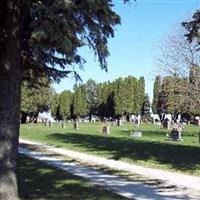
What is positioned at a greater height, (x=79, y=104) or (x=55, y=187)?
(x=79, y=104)

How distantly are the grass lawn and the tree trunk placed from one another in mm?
2073

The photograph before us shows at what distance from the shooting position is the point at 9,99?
905cm

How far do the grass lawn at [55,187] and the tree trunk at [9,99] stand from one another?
6.80 ft

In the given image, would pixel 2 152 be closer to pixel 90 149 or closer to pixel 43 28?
pixel 43 28

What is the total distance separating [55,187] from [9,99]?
14.2 ft

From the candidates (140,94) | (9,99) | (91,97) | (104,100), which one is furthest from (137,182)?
(91,97)

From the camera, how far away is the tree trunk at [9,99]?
29.7 feet

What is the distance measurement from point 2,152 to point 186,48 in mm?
39405

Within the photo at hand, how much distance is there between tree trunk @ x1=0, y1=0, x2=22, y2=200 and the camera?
9055mm

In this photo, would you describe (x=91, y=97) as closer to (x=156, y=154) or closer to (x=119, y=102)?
(x=119, y=102)

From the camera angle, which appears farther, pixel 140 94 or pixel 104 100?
pixel 104 100

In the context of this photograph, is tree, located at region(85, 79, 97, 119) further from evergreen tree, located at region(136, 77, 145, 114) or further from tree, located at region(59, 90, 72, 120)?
evergreen tree, located at region(136, 77, 145, 114)

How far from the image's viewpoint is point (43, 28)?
814 cm

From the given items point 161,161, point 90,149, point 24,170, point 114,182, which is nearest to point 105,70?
point 114,182
